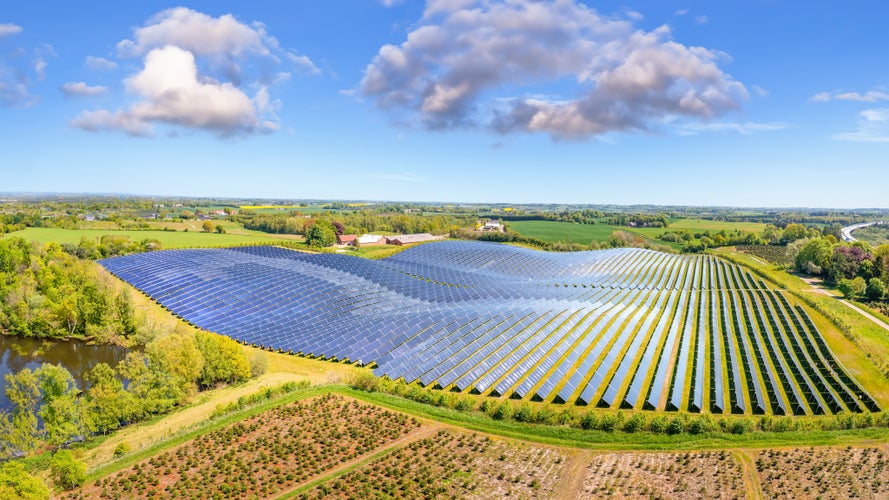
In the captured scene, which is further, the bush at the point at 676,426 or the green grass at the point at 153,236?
the green grass at the point at 153,236

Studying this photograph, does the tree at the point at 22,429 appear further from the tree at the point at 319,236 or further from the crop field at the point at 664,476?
the tree at the point at 319,236

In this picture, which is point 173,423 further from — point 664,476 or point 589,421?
point 664,476

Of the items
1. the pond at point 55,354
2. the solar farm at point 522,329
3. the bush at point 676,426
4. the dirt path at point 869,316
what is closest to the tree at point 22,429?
the pond at point 55,354

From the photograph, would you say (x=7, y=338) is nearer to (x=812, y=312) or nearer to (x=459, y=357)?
(x=459, y=357)

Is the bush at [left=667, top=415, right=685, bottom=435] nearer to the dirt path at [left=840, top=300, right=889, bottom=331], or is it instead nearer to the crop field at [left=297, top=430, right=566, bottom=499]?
the crop field at [left=297, top=430, right=566, bottom=499]

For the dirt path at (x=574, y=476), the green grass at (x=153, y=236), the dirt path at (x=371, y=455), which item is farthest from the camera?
the green grass at (x=153, y=236)

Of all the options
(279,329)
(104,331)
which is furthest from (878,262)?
(104,331)

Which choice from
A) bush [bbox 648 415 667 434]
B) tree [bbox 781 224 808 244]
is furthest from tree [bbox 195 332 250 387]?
tree [bbox 781 224 808 244]
